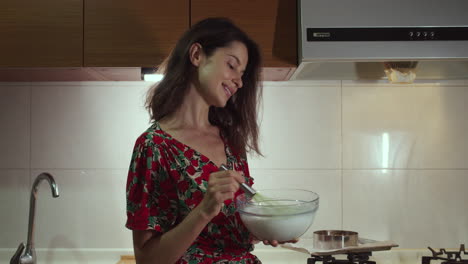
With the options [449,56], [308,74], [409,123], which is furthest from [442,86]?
[308,74]

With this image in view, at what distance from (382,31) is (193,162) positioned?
85 cm

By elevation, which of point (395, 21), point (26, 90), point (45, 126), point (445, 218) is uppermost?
point (395, 21)

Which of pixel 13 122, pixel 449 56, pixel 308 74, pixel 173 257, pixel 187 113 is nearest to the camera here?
pixel 173 257

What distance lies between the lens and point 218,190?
1.03m

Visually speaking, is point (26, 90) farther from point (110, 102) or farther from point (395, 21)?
point (395, 21)

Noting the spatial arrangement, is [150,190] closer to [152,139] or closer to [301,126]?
[152,139]

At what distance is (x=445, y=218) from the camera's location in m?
2.09

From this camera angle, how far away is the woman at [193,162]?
1131 mm

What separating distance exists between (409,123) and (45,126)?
1.49 metres

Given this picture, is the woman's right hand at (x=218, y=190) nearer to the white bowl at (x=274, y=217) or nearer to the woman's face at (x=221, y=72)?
the white bowl at (x=274, y=217)

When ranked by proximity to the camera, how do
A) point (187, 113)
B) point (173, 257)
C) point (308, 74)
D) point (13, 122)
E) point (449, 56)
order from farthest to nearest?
point (13, 122)
point (308, 74)
point (449, 56)
point (187, 113)
point (173, 257)

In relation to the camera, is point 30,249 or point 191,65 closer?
point 191,65

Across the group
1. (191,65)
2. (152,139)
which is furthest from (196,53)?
(152,139)

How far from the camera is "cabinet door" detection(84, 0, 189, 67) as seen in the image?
174 centimetres
